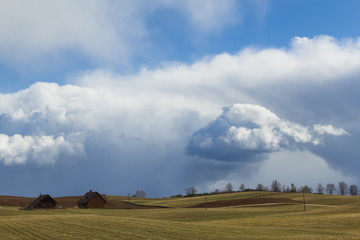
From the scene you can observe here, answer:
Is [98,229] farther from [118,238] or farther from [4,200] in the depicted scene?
[4,200]

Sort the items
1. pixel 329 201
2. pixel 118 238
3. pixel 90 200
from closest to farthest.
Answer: pixel 118 238 → pixel 329 201 → pixel 90 200

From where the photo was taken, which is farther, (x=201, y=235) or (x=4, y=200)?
(x=4, y=200)

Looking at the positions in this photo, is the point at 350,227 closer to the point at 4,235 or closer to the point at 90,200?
the point at 4,235

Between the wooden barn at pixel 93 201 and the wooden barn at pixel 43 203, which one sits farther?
the wooden barn at pixel 93 201

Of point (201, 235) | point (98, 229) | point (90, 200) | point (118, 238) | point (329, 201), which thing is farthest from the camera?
point (90, 200)

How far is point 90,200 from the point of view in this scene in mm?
145750

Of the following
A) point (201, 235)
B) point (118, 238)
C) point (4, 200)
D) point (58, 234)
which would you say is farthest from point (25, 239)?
point (4, 200)

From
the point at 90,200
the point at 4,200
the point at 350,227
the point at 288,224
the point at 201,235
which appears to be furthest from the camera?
the point at 4,200

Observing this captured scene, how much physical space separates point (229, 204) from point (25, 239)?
4265 inches

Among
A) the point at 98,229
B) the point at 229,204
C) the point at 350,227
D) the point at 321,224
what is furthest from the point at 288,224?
the point at 229,204

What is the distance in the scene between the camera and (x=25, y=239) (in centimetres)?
3397

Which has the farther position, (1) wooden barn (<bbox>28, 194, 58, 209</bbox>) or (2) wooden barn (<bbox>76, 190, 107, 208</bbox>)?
(2) wooden barn (<bbox>76, 190, 107, 208</bbox>)

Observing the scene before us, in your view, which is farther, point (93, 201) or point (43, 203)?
point (93, 201)

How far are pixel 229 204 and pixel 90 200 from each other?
182 feet
